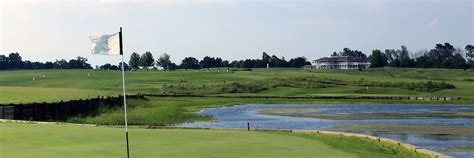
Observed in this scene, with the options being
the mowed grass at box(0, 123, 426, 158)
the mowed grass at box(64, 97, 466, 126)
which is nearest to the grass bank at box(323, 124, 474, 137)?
the mowed grass at box(0, 123, 426, 158)

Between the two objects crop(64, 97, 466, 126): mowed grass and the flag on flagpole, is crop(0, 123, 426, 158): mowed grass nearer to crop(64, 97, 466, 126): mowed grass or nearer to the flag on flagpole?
the flag on flagpole

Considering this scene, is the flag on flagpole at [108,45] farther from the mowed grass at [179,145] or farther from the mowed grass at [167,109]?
the mowed grass at [167,109]

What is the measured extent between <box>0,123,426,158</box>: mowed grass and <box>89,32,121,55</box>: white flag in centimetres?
311

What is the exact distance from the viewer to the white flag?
19625mm

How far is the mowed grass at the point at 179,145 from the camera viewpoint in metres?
21.2

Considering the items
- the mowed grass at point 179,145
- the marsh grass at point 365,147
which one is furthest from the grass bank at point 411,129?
the mowed grass at point 179,145

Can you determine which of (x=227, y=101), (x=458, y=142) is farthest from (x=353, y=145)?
(x=227, y=101)

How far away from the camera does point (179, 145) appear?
23.7 meters

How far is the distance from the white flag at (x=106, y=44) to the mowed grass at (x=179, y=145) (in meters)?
3.11

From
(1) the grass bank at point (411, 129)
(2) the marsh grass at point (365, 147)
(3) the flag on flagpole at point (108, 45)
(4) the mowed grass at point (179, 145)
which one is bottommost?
(1) the grass bank at point (411, 129)

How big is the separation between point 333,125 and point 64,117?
21.0 metres

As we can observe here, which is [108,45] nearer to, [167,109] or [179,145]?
[179,145]

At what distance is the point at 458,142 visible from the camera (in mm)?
34156

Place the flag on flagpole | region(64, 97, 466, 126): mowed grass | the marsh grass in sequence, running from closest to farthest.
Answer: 1. the flag on flagpole
2. the marsh grass
3. region(64, 97, 466, 126): mowed grass
